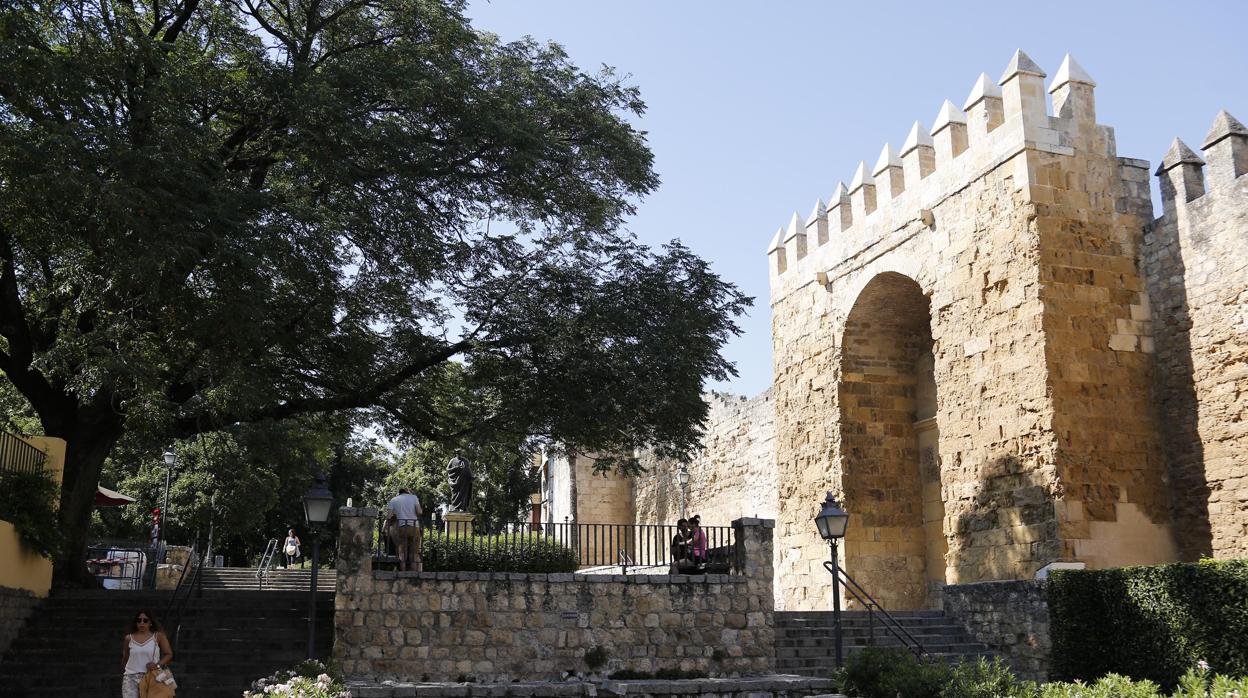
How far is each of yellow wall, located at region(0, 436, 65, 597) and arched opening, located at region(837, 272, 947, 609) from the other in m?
12.0

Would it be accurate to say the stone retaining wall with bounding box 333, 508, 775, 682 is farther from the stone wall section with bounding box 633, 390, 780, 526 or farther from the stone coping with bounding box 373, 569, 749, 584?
the stone wall section with bounding box 633, 390, 780, 526

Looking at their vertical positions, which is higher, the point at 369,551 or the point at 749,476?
the point at 749,476

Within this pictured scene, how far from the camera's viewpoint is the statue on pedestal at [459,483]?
17.3 meters

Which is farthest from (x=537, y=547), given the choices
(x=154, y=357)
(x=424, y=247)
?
(x=154, y=357)

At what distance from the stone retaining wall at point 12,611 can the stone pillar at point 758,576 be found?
8691 mm

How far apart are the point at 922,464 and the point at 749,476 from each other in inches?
238

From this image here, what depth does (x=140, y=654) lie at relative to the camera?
32.5 feet

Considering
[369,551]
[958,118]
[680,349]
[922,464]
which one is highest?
[958,118]

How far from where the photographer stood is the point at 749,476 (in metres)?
25.3

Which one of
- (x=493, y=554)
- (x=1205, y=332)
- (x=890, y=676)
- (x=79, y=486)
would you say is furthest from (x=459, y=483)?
(x=1205, y=332)

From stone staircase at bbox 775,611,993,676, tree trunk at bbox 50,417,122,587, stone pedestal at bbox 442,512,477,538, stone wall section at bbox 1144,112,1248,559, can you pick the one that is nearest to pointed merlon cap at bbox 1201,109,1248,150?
stone wall section at bbox 1144,112,1248,559

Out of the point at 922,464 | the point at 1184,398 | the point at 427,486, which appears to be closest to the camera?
the point at 1184,398

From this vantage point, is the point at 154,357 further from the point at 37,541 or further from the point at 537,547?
the point at 537,547

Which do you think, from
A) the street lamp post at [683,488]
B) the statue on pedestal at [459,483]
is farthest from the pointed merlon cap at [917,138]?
the street lamp post at [683,488]
